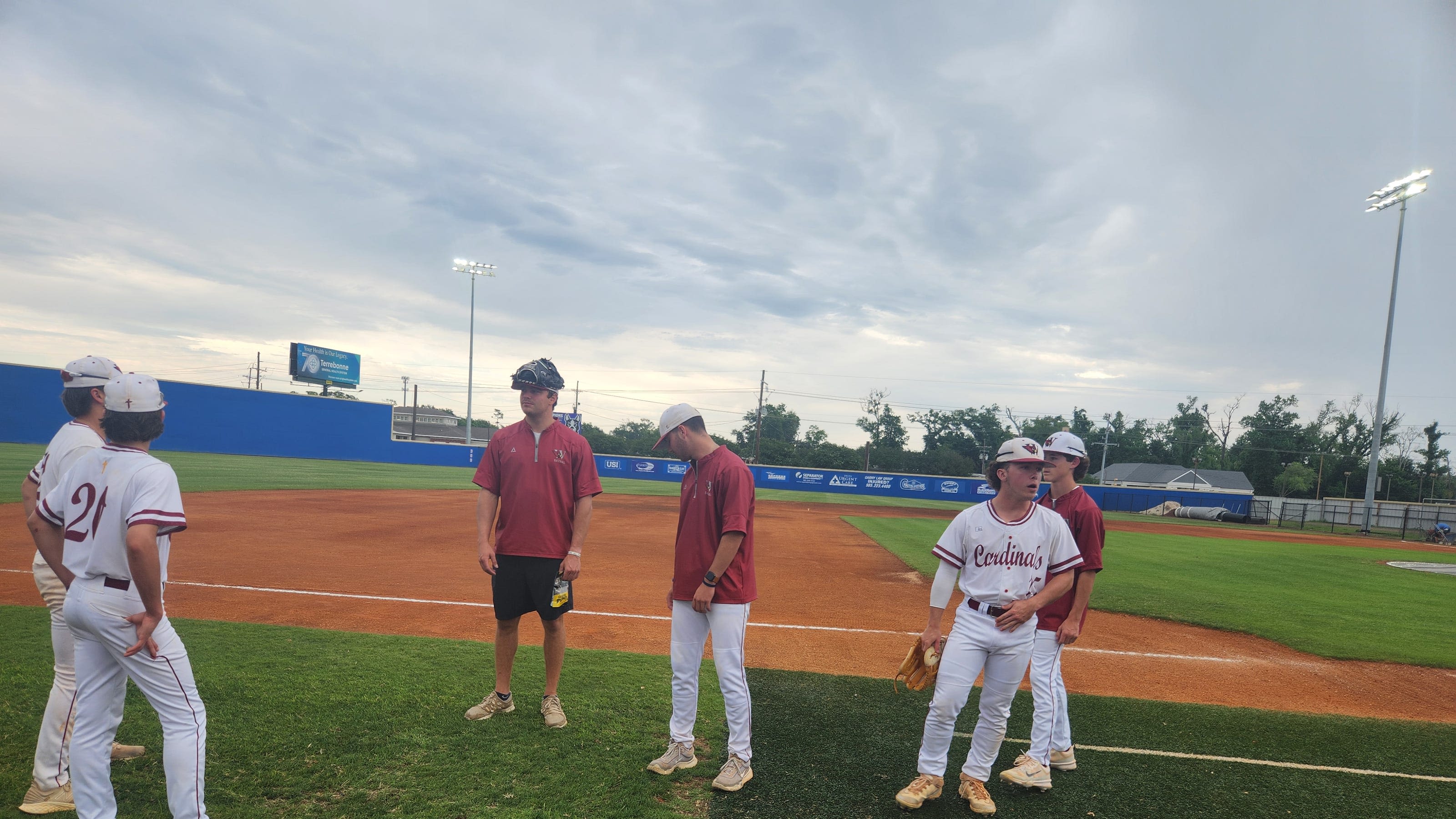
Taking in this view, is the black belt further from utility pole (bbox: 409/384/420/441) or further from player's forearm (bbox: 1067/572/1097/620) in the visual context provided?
utility pole (bbox: 409/384/420/441)

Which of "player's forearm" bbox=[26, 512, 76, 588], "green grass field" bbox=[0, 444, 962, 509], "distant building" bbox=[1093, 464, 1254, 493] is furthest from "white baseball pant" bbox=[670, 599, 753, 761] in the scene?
"distant building" bbox=[1093, 464, 1254, 493]

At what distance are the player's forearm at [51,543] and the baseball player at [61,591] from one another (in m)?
0.28

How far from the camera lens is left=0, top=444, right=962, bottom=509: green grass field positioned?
21.0m

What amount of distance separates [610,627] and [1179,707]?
5456 mm

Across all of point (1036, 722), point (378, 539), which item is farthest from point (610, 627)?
point (378, 539)

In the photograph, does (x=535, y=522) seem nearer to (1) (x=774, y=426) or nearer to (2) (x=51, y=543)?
A: (2) (x=51, y=543)

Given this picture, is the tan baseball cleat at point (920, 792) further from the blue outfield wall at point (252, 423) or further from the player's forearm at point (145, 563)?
the blue outfield wall at point (252, 423)

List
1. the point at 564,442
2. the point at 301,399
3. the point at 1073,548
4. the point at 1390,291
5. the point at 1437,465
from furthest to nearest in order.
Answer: the point at 1437,465, the point at 301,399, the point at 1390,291, the point at 564,442, the point at 1073,548

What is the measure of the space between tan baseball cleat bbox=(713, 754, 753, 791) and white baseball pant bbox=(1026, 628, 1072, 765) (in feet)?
5.56

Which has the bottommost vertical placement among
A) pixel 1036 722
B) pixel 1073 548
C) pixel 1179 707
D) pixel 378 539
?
pixel 378 539

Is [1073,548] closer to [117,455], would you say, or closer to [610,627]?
[117,455]

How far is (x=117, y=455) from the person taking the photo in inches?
109

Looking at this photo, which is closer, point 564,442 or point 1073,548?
point 1073,548

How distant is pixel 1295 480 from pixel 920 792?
3342 inches
